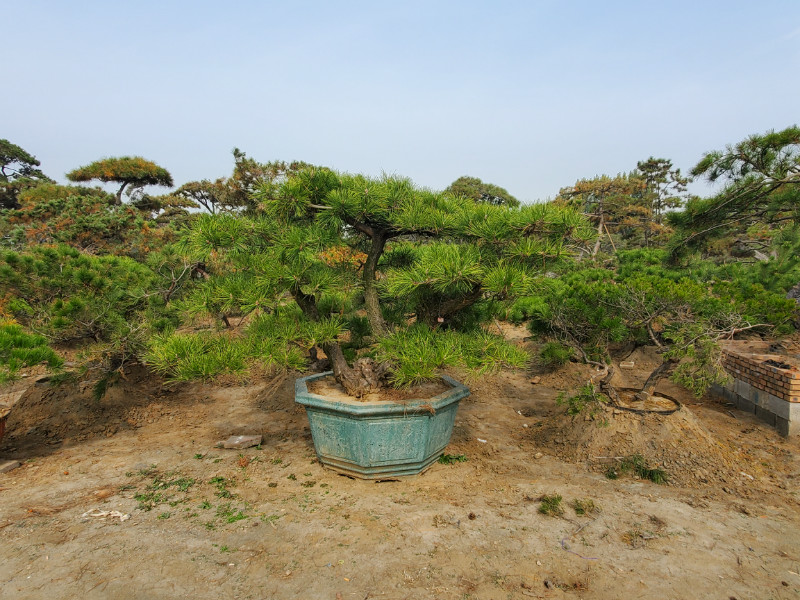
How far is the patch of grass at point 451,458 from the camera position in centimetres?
304

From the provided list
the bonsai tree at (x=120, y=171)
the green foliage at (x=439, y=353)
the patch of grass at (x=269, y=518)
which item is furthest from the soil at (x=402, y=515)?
the bonsai tree at (x=120, y=171)

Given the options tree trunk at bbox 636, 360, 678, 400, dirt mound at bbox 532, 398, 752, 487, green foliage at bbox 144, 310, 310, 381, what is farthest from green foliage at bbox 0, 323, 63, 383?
tree trunk at bbox 636, 360, 678, 400

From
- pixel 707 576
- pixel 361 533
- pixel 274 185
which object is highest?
pixel 274 185

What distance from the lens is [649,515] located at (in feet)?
7.52

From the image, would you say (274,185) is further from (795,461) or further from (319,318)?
(795,461)

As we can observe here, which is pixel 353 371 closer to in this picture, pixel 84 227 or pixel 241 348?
pixel 241 348

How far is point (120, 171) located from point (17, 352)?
17.1 metres

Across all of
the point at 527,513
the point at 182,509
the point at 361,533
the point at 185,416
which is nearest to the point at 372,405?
the point at 361,533

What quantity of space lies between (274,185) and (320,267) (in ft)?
1.83

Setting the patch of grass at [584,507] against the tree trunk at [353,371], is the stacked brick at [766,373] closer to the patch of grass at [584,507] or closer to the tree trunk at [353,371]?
the patch of grass at [584,507]

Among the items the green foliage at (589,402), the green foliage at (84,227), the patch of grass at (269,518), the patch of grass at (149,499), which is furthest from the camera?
the green foliage at (84,227)

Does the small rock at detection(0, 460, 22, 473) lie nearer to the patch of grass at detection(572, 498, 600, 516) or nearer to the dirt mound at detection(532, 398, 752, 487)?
the patch of grass at detection(572, 498, 600, 516)

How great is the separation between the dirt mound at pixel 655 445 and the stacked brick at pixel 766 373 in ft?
2.59

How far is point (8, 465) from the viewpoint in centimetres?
296
